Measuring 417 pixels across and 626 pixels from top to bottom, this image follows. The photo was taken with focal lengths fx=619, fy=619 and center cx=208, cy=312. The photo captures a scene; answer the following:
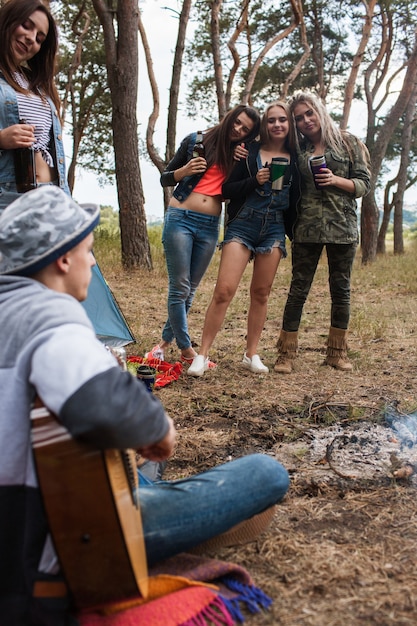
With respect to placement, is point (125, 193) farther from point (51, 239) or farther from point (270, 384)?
point (51, 239)

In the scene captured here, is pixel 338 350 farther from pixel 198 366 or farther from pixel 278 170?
pixel 278 170

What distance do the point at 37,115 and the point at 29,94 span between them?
0.11m

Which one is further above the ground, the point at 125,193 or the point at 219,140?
the point at 219,140

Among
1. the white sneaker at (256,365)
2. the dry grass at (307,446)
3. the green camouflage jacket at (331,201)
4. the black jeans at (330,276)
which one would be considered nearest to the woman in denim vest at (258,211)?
the green camouflage jacket at (331,201)

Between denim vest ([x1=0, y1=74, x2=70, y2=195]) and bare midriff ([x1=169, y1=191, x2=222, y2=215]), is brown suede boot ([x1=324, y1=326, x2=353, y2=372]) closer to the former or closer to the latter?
bare midriff ([x1=169, y1=191, x2=222, y2=215])

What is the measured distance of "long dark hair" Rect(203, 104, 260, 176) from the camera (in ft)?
14.1

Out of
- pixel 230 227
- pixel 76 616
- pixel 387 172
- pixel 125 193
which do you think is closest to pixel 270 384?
pixel 230 227

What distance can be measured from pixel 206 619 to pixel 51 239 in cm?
117

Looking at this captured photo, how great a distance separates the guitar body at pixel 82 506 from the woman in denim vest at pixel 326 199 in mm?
3270

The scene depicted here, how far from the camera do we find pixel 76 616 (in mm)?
1621

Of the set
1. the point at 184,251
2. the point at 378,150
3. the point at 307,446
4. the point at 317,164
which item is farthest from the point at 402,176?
the point at 307,446

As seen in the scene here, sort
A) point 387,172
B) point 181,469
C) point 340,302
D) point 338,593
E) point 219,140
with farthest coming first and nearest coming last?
point 387,172 < point 340,302 < point 219,140 < point 181,469 < point 338,593

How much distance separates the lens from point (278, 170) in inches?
163

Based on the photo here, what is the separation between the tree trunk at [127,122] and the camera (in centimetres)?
926
